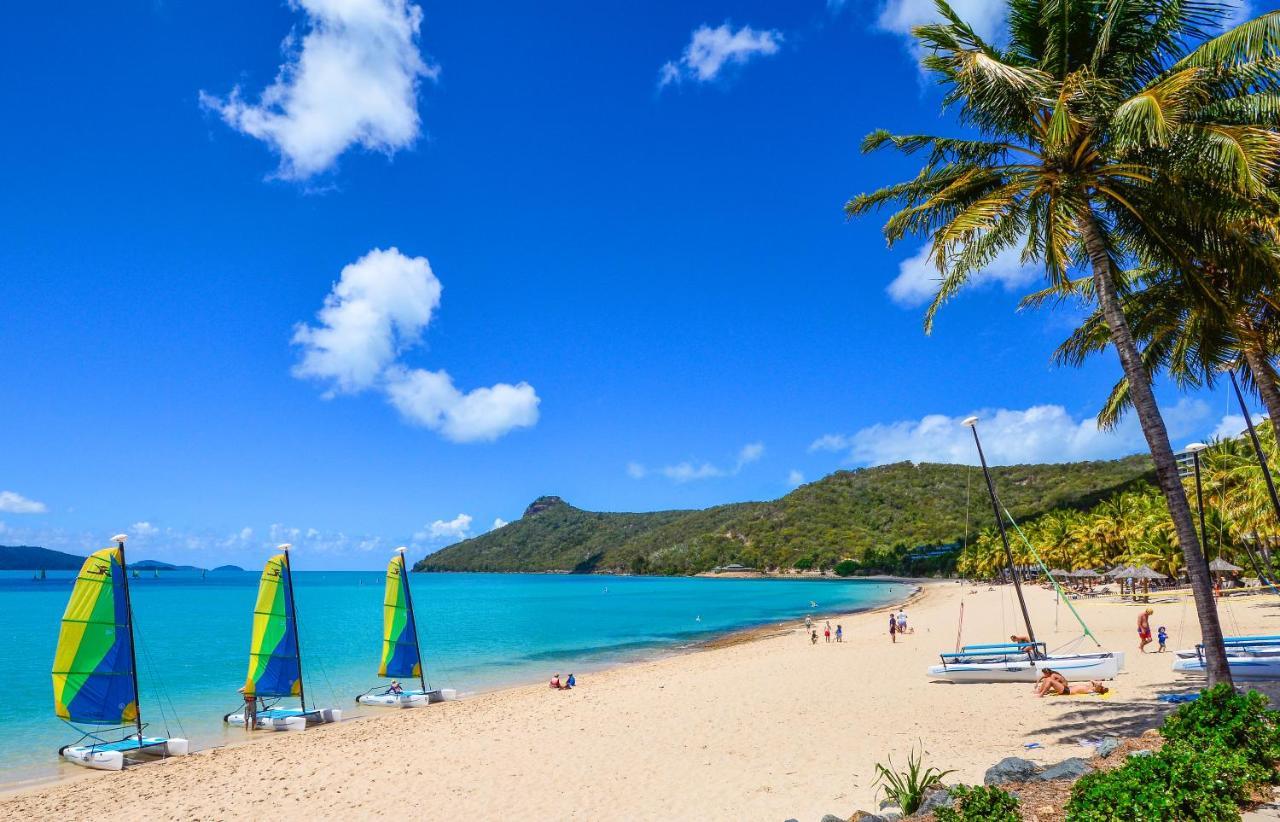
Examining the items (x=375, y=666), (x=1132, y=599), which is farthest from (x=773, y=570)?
(x=375, y=666)

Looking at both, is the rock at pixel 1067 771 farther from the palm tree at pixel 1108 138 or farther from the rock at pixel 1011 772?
the palm tree at pixel 1108 138

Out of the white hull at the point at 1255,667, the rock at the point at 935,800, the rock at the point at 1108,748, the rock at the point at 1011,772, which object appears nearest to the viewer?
the rock at the point at 935,800

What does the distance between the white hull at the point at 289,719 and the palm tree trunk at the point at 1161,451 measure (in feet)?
77.3

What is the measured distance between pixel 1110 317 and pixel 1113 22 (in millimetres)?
4343

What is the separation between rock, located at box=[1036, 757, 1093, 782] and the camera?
328 inches

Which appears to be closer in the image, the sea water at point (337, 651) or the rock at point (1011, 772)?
the rock at point (1011, 772)

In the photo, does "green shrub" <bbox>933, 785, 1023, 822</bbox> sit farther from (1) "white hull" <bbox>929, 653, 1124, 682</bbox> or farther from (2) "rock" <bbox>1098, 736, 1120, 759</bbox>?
(1) "white hull" <bbox>929, 653, 1124, 682</bbox>

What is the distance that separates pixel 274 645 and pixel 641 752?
14.4m

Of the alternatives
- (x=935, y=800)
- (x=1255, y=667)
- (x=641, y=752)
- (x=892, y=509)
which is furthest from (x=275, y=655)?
(x=892, y=509)

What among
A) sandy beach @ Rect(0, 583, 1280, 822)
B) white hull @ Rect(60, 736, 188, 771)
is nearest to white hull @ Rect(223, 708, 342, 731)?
sandy beach @ Rect(0, 583, 1280, 822)

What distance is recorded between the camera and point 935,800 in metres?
8.24

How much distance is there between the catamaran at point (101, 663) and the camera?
699 inches

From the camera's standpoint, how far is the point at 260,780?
15.6m

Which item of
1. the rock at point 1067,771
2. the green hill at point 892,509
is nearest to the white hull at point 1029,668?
the rock at point 1067,771
